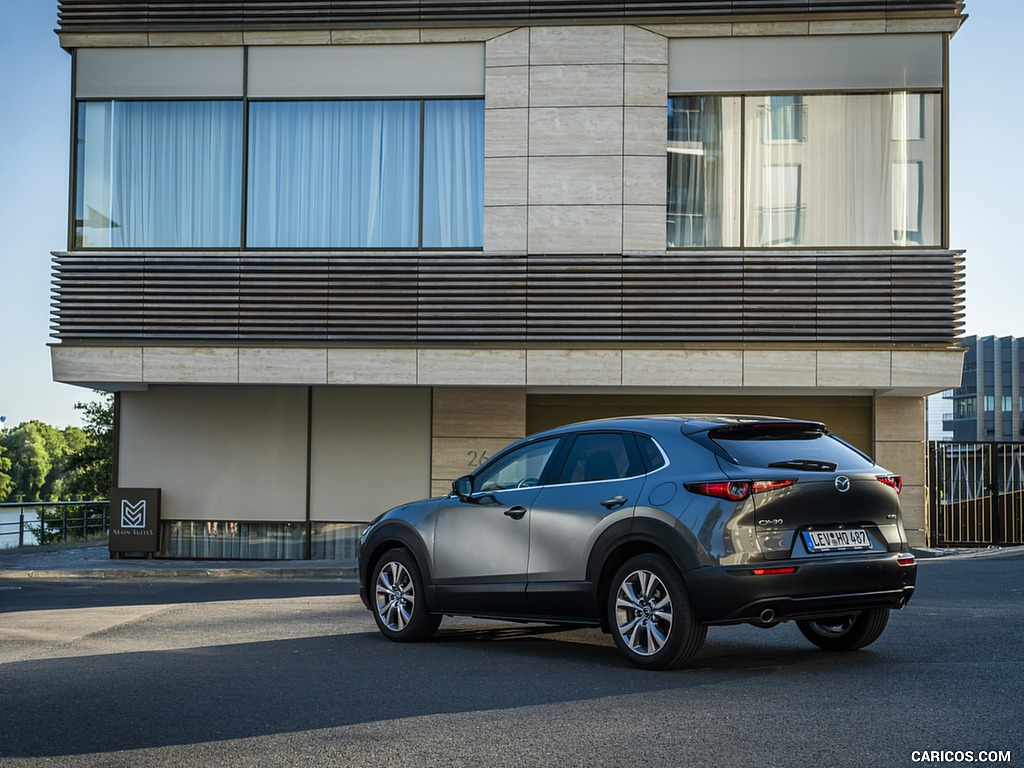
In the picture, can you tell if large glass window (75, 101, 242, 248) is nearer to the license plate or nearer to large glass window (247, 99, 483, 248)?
large glass window (247, 99, 483, 248)

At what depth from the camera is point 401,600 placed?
1068 cm

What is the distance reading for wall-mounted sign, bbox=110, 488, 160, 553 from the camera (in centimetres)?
2106

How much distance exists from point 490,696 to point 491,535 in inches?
90.3

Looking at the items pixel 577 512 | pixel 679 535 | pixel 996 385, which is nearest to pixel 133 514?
→ pixel 577 512

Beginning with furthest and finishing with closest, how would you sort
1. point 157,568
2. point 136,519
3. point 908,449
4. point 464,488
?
1. point 136,519
2. point 908,449
3. point 157,568
4. point 464,488

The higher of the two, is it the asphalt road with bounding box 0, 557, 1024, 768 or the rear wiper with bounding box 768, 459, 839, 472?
the rear wiper with bounding box 768, 459, 839, 472

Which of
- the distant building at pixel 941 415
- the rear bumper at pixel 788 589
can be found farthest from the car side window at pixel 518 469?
the distant building at pixel 941 415

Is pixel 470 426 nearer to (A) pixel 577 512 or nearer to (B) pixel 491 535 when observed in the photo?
(B) pixel 491 535

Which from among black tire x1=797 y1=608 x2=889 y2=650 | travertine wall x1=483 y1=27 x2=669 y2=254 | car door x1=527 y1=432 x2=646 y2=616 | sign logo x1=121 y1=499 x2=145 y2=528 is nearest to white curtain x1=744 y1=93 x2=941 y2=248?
travertine wall x1=483 y1=27 x2=669 y2=254

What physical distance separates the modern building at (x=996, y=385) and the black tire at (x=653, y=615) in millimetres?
88473

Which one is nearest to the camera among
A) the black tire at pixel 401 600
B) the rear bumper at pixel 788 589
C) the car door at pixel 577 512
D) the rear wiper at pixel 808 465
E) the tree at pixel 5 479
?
the rear bumper at pixel 788 589

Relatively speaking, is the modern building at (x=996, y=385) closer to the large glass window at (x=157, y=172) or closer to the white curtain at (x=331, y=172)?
the white curtain at (x=331, y=172)

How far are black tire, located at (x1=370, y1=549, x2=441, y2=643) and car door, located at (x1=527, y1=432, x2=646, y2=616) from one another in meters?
1.27

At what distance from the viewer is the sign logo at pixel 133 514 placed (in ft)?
69.2
